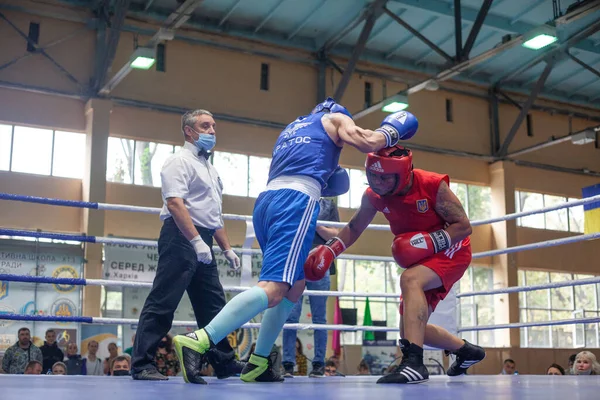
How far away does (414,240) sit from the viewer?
3.38m

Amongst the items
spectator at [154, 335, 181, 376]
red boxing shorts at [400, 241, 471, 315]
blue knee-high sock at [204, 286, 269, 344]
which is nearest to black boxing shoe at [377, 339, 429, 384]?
red boxing shorts at [400, 241, 471, 315]

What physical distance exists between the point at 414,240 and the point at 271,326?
764 millimetres

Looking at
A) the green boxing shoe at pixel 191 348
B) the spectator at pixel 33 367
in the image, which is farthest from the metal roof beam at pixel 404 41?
the green boxing shoe at pixel 191 348

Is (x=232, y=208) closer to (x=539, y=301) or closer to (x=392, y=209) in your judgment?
(x=539, y=301)

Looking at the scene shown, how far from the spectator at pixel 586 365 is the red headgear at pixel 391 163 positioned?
3.52 m

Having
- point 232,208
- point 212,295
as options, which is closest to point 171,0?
point 232,208

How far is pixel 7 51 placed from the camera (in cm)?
1228

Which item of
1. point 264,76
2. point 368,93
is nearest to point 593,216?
point 368,93

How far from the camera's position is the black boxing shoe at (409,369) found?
3.14m

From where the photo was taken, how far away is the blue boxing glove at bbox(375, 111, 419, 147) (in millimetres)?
3174

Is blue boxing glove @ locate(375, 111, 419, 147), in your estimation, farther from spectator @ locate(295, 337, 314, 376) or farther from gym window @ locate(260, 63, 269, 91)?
gym window @ locate(260, 63, 269, 91)

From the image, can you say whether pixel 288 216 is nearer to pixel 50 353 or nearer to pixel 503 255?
pixel 50 353

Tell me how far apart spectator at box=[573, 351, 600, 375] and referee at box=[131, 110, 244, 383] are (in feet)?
11.6

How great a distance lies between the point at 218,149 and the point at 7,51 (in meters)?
4.01
